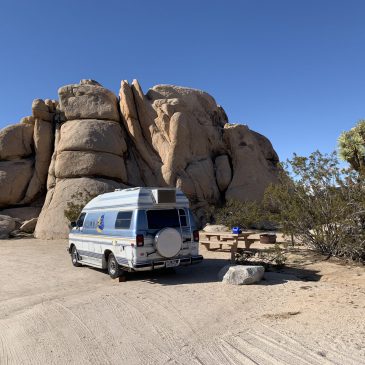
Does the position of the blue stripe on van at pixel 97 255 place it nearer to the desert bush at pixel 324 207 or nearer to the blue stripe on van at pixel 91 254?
the blue stripe on van at pixel 91 254

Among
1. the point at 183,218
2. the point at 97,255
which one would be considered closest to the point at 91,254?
the point at 97,255

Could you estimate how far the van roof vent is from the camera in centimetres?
1098

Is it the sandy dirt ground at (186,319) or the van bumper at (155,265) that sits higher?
the van bumper at (155,265)

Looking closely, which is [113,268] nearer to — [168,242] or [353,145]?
[168,242]

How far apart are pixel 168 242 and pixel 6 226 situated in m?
20.8

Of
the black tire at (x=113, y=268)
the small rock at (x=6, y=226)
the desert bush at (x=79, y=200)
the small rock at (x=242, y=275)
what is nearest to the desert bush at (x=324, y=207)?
the small rock at (x=242, y=275)

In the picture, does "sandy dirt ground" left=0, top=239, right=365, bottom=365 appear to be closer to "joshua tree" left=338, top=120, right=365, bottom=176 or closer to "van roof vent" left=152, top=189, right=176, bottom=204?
"van roof vent" left=152, top=189, right=176, bottom=204

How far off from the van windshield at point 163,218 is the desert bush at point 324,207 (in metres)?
4.71

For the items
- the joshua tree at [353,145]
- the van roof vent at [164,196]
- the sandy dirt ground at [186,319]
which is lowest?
the sandy dirt ground at [186,319]

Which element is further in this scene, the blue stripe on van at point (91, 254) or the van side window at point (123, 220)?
the blue stripe on van at point (91, 254)

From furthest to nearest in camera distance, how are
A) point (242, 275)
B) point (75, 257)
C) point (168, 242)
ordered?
point (75, 257) → point (168, 242) → point (242, 275)

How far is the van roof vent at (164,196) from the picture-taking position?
10977mm

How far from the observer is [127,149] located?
110ft

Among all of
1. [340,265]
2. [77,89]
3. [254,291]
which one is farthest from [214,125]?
[254,291]
